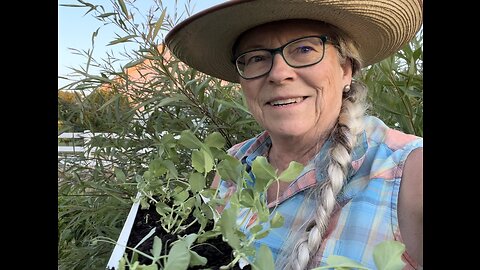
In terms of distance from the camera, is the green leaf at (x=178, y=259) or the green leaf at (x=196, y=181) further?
the green leaf at (x=196, y=181)

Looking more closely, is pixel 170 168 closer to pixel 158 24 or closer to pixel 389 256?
pixel 389 256

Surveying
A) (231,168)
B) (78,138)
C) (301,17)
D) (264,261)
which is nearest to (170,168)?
(231,168)

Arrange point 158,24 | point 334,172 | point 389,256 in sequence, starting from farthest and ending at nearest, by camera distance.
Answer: point 158,24, point 334,172, point 389,256

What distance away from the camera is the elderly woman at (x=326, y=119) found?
2.39ft

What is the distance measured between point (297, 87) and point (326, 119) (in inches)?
3.8

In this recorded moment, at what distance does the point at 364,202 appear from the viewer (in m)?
0.75

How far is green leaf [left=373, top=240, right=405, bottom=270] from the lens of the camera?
0.75ft

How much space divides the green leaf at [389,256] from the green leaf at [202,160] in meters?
0.19

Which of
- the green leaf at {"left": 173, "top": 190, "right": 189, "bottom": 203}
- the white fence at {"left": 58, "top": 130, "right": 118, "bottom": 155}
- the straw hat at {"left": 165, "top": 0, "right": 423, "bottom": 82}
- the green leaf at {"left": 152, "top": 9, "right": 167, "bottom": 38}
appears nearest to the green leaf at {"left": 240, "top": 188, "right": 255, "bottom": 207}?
the green leaf at {"left": 173, "top": 190, "right": 189, "bottom": 203}

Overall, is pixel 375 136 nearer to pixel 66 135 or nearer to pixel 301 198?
pixel 301 198

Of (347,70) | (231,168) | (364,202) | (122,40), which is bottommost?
(364,202)

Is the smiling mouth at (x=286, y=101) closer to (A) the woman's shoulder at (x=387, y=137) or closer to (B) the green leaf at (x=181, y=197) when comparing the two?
(A) the woman's shoulder at (x=387, y=137)

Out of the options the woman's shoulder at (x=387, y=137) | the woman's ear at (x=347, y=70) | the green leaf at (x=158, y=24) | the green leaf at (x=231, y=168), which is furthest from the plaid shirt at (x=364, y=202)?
the green leaf at (x=158, y=24)
